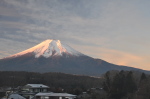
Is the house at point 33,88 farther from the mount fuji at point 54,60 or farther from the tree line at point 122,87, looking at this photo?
the mount fuji at point 54,60

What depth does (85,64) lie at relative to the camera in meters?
103

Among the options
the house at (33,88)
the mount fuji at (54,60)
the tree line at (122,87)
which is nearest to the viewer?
the tree line at (122,87)

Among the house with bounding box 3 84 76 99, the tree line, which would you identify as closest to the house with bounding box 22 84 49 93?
the house with bounding box 3 84 76 99

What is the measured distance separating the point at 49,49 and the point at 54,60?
19.9 feet

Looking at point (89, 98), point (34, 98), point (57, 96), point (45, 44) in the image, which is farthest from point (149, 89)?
point (45, 44)

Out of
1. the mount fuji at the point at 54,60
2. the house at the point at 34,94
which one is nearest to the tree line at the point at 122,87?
the house at the point at 34,94

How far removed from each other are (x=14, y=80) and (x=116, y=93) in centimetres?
2200

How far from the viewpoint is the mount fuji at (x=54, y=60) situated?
93875 millimetres

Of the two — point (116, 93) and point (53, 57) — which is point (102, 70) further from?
point (116, 93)

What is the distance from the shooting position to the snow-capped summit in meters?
103

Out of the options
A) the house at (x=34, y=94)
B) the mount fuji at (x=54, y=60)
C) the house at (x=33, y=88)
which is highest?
the mount fuji at (x=54, y=60)

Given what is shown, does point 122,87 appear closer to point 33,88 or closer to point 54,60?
point 33,88

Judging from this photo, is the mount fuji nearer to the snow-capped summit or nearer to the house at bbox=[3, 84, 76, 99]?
the snow-capped summit

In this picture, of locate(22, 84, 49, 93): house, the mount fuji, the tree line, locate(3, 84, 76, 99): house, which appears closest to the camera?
locate(3, 84, 76, 99): house
